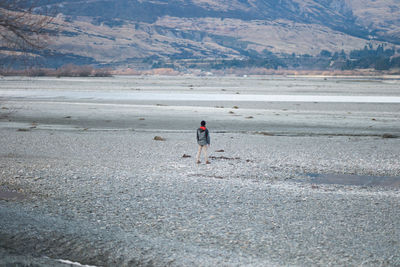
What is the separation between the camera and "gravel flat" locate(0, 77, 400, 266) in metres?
7.17

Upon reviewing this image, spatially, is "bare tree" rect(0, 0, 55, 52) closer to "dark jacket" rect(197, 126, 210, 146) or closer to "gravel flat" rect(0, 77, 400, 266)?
"gravel flat" rect(0, 77, 400, 266)

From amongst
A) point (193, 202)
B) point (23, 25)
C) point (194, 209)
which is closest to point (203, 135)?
point (193, 202)

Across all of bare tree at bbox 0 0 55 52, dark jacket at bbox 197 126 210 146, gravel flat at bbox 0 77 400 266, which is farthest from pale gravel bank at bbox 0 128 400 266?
bare tree at bbox 0 0 55 52

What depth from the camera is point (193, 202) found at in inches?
388

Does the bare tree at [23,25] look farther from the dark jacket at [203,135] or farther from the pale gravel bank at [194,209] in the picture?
the dark jacket at [203,135]

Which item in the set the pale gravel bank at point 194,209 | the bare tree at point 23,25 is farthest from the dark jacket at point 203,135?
Result: the bare tree at point 23,25

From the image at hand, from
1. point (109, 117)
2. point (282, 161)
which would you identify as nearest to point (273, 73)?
point (109, 117)

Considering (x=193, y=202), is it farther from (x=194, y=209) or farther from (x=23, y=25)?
(x=23, y=25)

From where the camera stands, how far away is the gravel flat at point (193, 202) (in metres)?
7.17

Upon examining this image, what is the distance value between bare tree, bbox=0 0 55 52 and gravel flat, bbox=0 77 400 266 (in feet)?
10.3

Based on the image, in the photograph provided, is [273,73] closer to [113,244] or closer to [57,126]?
[57,126]

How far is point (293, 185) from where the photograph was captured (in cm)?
1154

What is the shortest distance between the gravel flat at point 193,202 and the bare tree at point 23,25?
3.13 meters

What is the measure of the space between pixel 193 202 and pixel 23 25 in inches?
201
